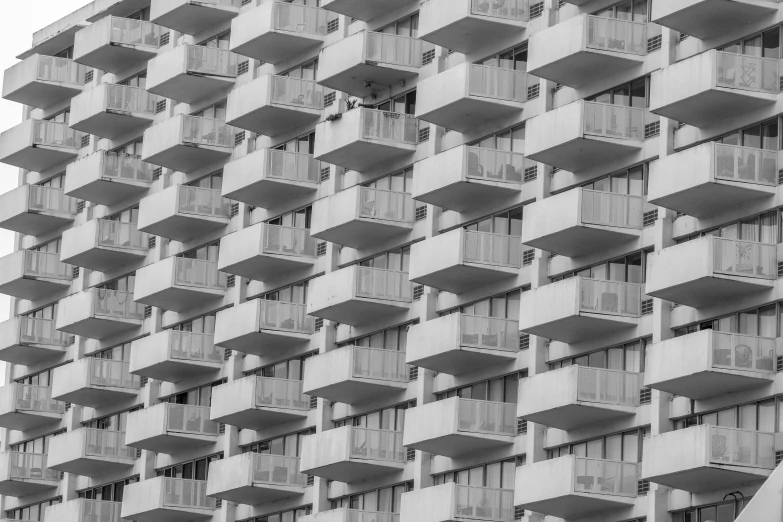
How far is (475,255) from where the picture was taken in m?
79.9

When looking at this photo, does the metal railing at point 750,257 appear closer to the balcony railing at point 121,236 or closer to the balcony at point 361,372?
the balcony at point 361,372

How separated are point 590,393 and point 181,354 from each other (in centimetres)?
2398

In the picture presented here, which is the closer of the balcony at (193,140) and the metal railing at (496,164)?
the metal railing at (496,164)

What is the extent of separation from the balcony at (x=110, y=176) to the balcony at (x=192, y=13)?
5.86 meters

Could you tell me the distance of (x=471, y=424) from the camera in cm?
7875

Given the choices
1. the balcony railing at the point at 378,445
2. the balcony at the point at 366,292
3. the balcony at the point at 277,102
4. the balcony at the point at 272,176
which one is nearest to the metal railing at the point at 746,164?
the balcony at the point at 366,292

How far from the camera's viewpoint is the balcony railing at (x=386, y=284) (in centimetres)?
8456

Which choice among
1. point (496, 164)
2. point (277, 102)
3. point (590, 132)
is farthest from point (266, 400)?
point (590, 132)

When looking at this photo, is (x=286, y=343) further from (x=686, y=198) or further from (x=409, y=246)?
(x=686, y=198)

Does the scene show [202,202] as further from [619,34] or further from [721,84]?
[721,84]

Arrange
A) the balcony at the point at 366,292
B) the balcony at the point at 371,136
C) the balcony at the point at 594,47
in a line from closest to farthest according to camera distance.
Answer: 1. the balcony at the point at 594,47
2. the balcony at the point at 366,292
3. the balcony at the point at 371,136

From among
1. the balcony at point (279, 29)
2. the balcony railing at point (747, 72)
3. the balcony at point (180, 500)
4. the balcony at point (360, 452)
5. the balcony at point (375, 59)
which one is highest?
the balcony at point (279, 29)

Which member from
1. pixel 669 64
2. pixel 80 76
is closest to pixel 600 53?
pixel 669 64

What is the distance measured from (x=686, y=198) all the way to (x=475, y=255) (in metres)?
10.1
